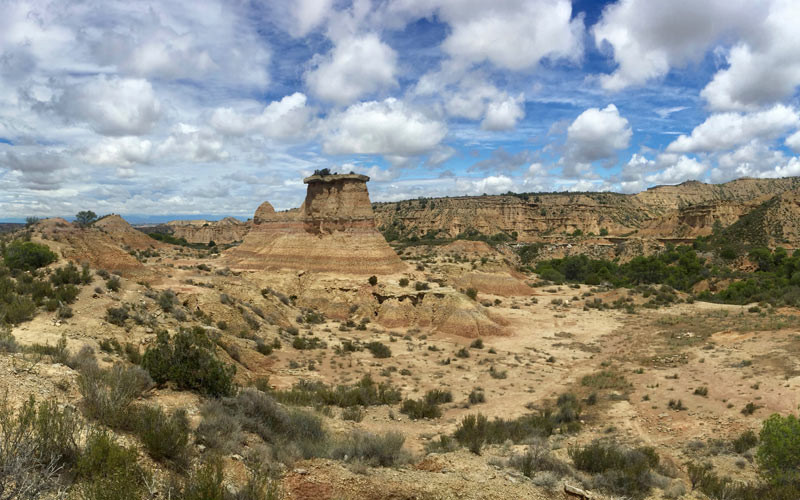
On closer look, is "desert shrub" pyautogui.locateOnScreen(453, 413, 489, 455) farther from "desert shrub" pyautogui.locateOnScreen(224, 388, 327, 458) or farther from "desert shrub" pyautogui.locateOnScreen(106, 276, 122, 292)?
"desert shrub" pyautogui.locateOnScreen(106, 276, 122, 292)

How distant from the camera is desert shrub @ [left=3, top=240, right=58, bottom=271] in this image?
1720 cm

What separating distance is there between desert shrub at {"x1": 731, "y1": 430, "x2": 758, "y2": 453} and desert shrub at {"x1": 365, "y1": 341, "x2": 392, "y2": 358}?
1457 centimetres

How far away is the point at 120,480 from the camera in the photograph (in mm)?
4055

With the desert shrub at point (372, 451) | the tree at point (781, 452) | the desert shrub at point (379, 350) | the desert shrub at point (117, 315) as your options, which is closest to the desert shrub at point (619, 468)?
the tree at point (781, 452)

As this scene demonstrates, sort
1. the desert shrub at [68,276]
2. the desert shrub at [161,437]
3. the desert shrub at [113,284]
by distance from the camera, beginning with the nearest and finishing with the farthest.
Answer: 1. the desert shrub at [161,437]
2. the desert shrub at [68,276]
3. the desert shrub at [113,284]

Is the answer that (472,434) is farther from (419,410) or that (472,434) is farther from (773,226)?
(773,226)

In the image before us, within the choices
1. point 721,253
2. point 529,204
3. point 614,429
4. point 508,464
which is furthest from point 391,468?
point 529,204

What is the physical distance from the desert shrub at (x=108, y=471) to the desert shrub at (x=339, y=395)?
720 centimetres

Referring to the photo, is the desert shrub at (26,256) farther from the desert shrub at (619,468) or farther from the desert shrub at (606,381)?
the desert shrub at (606,381)

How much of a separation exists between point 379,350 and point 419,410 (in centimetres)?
859

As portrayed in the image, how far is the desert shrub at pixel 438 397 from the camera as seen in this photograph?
14.9 m

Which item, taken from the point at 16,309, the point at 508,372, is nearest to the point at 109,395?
the point at 16,309

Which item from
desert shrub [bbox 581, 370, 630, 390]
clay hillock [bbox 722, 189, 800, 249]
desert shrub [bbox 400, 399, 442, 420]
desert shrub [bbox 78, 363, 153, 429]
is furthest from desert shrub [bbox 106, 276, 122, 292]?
clay hillock [bbox 722, 189, 800, 249]

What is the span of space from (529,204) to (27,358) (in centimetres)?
10618
